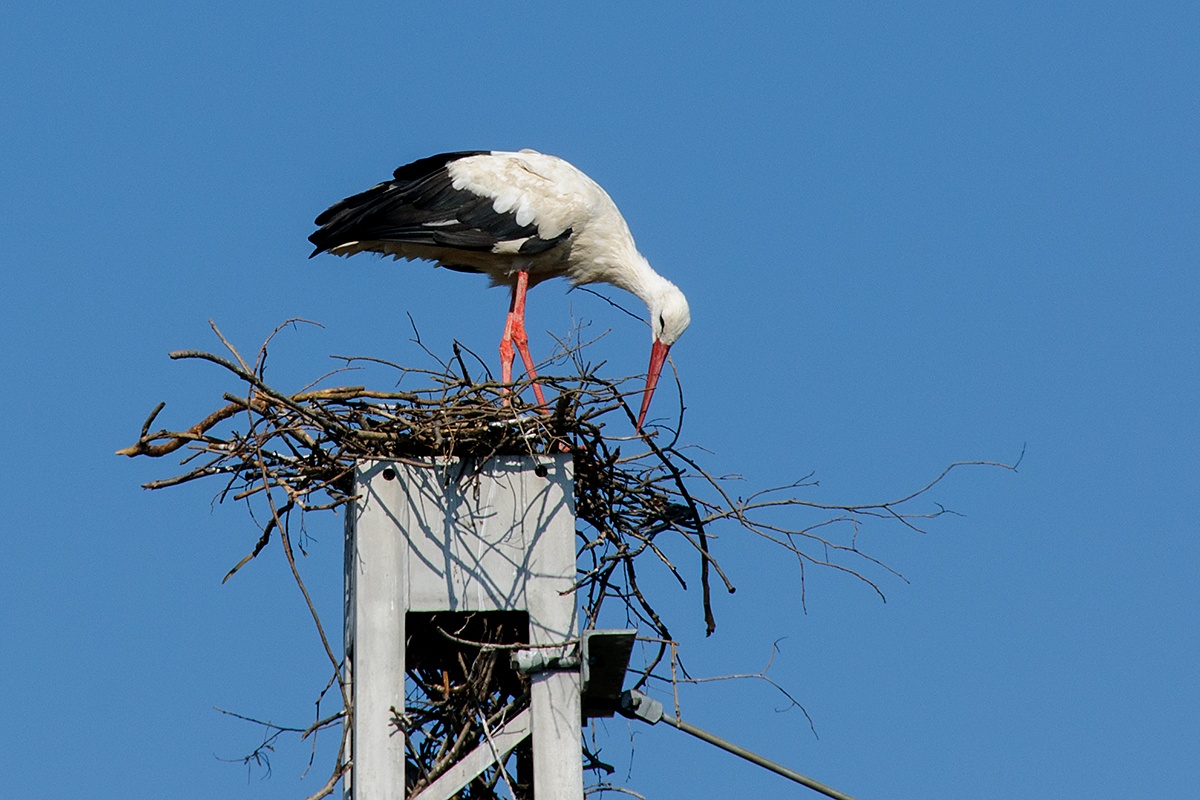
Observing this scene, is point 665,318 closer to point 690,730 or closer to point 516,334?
point 516,334

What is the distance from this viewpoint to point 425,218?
8.94 meters

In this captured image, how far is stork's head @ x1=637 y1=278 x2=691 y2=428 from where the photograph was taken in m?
9.54

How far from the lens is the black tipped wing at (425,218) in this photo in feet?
28.9

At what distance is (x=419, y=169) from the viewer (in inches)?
363

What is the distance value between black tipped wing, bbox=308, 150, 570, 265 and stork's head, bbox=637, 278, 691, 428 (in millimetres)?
717

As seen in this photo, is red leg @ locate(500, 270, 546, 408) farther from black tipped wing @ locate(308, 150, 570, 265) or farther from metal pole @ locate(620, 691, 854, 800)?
metal pole @ locate(620, 691, 854, 800)

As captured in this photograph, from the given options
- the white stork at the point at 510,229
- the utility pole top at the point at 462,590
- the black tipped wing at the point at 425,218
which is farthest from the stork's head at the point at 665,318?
the utility pole top at the point at 462,590

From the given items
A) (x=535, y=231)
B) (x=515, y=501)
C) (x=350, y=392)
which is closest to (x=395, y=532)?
(x=515, y=501)

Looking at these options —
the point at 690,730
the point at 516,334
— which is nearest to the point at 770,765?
the point at 690,730

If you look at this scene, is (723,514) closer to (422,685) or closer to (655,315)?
(422,685)

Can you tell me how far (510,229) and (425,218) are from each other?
1.64ft

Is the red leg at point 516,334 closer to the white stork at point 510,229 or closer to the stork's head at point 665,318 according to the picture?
the white stork at point 510,229

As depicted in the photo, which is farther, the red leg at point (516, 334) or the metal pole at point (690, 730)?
the red leg at point (516, 334)

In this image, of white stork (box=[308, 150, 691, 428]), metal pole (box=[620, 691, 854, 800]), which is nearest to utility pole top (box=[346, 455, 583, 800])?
metal pole (box=[620, 691, 854, 800])
